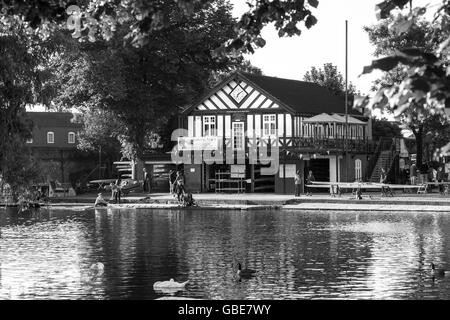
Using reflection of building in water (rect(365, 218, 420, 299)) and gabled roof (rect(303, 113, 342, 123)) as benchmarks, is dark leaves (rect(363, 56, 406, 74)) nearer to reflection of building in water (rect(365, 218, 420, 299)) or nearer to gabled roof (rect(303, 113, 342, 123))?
reflection of building in water (rect(365, 218, 420, 299))

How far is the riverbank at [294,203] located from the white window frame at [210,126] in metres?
9.55

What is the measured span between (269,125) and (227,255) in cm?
3603

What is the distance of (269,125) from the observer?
60.1 metres

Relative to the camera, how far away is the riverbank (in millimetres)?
44688

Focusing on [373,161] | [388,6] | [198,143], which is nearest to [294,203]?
[198,143]

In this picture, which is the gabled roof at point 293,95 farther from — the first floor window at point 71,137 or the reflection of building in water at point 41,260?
the reflection of building in water at point 41,260

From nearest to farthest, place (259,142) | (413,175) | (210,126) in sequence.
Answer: (259,142) < (413,175) < (210,126)

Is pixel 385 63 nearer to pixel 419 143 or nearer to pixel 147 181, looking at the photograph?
pixel 147 181

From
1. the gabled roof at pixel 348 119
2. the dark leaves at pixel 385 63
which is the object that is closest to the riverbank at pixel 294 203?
the gabled roof at pixel 348 119

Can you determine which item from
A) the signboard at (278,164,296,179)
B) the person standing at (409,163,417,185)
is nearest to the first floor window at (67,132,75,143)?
the signboard at (278,164,296,179)

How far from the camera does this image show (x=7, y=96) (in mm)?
22422

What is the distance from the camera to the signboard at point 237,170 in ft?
196
